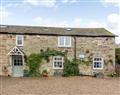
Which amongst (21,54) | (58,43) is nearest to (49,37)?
(58,43)

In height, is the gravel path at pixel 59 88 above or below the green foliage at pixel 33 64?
below

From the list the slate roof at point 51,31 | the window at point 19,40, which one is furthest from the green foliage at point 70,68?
the window at point 19,40

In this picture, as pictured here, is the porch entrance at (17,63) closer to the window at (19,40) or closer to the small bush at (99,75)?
the window at (19,40)

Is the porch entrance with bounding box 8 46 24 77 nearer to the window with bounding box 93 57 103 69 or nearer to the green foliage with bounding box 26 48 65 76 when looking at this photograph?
the green foliage with bounding box 26 48 65 76

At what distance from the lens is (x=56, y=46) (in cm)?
3375


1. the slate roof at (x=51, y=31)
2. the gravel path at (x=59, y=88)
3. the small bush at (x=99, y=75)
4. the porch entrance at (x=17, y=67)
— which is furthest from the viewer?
the slate roof at (x=51, y=31)

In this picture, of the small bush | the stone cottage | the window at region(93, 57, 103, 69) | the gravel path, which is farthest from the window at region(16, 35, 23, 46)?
the small bush

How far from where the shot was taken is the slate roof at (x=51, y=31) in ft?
110

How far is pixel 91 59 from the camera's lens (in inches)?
1345

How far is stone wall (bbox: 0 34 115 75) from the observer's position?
33.2 meters

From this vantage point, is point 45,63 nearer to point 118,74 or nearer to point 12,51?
point 12,51

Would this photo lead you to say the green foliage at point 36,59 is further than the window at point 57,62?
No

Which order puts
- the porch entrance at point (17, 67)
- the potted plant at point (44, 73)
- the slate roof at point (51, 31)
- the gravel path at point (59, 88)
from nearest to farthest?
the gravel path at point (59, 88) → the potted plant at point (44, 73) → the porch entrance at point (17, 67) → the slate roof at point (51, 31)

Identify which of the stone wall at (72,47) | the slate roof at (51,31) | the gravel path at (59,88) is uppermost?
the slate roof at (51,31)
